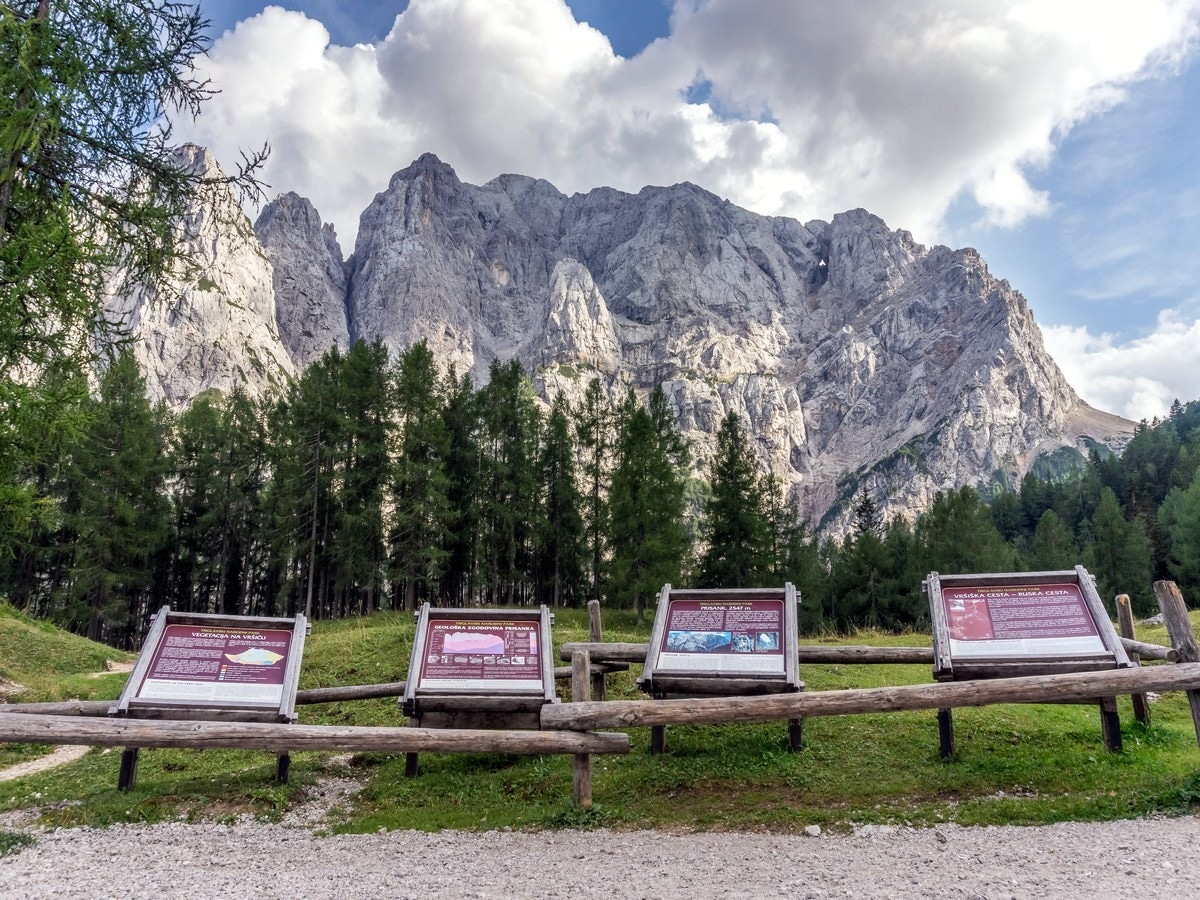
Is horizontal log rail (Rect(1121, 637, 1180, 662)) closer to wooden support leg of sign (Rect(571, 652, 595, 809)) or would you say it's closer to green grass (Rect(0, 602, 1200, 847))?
green grass (Rect(0, 602, 1200, 847))

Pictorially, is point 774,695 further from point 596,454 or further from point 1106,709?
point 596,454

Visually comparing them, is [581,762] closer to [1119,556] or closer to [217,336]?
[1119,556]

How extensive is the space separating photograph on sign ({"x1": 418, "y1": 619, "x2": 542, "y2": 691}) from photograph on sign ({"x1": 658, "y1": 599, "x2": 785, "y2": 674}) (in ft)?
6.38

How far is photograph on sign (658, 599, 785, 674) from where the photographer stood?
970 cm

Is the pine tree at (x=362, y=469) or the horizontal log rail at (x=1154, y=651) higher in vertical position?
the pine tree at (x=362, y=469)

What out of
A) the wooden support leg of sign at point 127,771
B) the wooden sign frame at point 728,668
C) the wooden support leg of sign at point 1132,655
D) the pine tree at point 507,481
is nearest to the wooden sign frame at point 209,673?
the wooden support leg of sign at point 127,771

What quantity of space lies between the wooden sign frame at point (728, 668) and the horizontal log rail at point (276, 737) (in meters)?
1.39

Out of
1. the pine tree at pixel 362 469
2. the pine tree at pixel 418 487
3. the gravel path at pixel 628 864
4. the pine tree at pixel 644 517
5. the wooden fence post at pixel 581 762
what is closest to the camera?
the gravel path at pixel 628 864

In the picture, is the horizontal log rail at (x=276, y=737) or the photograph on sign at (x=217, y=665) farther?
the photograph on sign at (x=217, y=665)

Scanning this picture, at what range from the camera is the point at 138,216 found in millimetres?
10891

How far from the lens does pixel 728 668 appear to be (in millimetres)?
9656

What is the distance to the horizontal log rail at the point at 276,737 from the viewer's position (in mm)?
8523

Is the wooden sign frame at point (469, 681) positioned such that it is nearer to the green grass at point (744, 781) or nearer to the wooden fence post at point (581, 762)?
the wooden fence post at point (581, 762)

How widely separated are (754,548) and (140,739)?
35.7 meters
